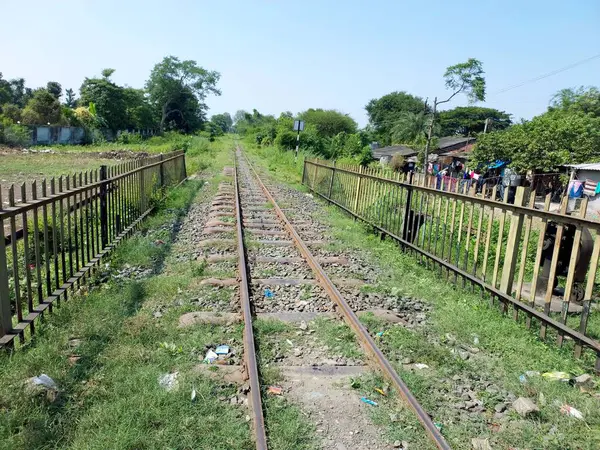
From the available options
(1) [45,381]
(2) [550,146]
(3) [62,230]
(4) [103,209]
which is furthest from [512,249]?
(2) [550,146]

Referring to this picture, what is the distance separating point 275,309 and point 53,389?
246 cm

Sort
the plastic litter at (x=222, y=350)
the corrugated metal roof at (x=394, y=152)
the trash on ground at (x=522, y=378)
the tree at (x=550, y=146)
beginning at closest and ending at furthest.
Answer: the trash on ground at (x=522, y=378), the plastic litter at (x=222, y=350), the tree at (x=550, y=146), the corrugated metal roof at (x=394, y=152)

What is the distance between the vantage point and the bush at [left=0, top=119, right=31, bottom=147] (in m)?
34.7

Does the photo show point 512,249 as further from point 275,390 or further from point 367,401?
point 275,390

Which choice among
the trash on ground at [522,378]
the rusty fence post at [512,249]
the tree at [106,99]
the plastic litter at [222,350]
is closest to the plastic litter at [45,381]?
the plastic litter at [222,350]

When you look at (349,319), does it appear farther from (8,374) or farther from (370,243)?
(370,243)

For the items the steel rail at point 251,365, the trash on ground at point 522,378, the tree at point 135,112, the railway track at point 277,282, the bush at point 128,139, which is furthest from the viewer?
the tree at point 135,112

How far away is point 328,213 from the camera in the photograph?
12023mm

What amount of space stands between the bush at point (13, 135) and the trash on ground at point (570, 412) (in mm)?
41227

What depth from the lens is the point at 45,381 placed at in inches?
127

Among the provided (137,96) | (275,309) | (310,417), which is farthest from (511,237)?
(137,96)

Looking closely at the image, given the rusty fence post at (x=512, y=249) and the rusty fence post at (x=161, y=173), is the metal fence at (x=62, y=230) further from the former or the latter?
the rusty fence post at (x=512, y=249)

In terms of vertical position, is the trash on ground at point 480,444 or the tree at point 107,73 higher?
the tree at point 107,73

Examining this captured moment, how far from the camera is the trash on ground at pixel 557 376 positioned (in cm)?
374
